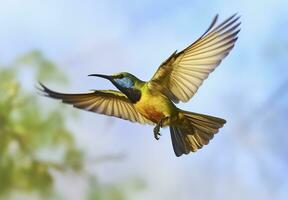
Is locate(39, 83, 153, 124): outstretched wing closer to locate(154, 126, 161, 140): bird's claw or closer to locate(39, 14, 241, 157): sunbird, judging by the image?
locate(39, 14, 241, 157): sunbird

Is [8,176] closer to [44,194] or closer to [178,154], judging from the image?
[44,194]

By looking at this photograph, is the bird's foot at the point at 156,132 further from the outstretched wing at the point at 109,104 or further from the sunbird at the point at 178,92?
the outstretched wing at the point at 109,104

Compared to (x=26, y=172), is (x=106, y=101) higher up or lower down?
higher up

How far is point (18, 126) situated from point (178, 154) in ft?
8.94

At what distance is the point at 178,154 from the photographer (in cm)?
117

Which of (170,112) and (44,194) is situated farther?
(44,194)

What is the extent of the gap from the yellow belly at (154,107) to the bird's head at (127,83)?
0.02m

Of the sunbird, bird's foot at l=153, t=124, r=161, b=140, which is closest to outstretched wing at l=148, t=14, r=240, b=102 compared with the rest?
the sunbird

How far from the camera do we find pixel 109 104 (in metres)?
1.40

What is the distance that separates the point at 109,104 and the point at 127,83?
0.16 m

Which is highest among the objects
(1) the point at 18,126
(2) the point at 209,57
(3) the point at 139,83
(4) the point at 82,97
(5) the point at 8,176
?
(2) the point at 209,57

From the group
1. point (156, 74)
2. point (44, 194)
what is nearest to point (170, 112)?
point (156, 74)

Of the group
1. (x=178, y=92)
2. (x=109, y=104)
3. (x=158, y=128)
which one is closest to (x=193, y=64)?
(x=178, y=92)

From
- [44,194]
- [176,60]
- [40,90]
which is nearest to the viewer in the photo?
[40,90]
